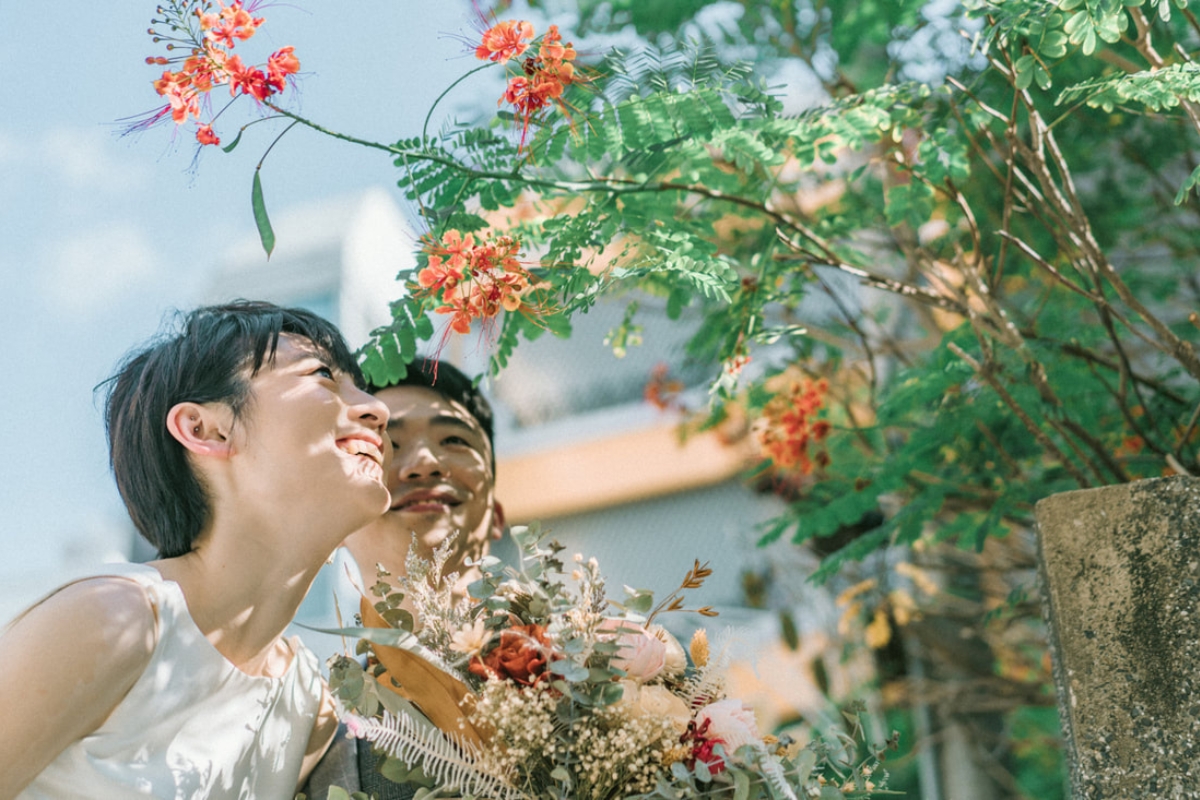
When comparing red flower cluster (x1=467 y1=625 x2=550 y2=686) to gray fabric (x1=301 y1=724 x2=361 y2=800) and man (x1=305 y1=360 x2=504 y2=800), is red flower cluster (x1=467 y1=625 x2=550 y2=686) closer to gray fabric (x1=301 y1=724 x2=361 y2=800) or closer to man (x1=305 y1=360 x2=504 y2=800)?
gray fabric (x1=301 y1=724 x2=361 y2=800)

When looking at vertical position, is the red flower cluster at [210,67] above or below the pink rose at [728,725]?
above

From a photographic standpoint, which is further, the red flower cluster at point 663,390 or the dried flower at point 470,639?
the red flower cluster at point 663,390

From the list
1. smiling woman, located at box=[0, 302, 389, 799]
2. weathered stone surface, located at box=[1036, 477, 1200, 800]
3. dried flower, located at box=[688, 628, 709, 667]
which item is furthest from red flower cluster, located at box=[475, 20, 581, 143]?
weathered stone surface, located at box=[1036, 477, 1200, 800]

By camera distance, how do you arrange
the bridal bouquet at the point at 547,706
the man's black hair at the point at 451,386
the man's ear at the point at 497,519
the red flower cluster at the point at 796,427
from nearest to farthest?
the bridal bouquet at the point at 547,706
the man's black hair at the point at 451,386
the man's ear at the point at 497,519
the red flower cluster at the point at 796,427

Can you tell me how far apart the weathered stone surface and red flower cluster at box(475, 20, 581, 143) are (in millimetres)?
1120

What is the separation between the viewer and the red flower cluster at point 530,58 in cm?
178

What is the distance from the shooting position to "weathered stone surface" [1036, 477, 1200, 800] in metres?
1.70

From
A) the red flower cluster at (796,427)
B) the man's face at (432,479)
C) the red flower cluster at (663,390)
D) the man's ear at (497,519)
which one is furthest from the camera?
the red flower cluster at (663,390)

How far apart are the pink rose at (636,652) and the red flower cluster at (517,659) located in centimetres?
10

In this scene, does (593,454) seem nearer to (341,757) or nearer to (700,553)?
(700,553)

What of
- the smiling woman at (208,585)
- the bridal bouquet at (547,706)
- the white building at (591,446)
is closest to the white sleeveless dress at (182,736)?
the smiling woman at (208,585)

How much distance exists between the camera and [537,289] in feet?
6.52

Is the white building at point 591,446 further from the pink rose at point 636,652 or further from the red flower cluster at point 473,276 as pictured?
the pink rose at point 636,652

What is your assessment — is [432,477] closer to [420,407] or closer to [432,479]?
[432,479]
